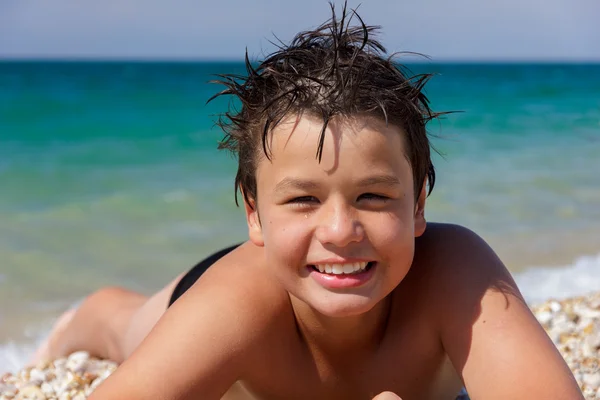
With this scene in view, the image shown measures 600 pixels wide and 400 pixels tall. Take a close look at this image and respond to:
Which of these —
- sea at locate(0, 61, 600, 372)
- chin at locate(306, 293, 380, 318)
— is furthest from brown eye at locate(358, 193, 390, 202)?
sea at locate(0, 61, 600, 372)

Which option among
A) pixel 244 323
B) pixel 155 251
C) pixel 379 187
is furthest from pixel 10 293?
pixel 379 187

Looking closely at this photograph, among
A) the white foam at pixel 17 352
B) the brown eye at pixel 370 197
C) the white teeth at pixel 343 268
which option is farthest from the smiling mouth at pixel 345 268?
the white foam at pixel 17 352

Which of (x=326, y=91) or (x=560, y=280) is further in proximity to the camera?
(x=560, y=280)

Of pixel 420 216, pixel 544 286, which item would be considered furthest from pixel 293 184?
pixel 544 286

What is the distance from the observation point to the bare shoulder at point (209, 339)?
2195 millimetres

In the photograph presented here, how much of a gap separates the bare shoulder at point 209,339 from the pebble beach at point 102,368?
3.42ft

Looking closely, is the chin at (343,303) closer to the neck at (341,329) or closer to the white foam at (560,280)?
the neck at (341,329)

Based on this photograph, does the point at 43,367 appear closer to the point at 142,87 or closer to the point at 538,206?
the point at 538,206

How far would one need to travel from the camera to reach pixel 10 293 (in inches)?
215

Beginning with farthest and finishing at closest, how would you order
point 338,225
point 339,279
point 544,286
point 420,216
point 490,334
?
point 544,286
point 420,216
point 490,334
point 339,279
point 338,225

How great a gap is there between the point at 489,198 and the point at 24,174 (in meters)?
5.99

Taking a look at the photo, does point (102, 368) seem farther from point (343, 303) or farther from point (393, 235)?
point (393, 235)

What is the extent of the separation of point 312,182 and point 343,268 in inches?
10.4

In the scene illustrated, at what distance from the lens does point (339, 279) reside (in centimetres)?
217
